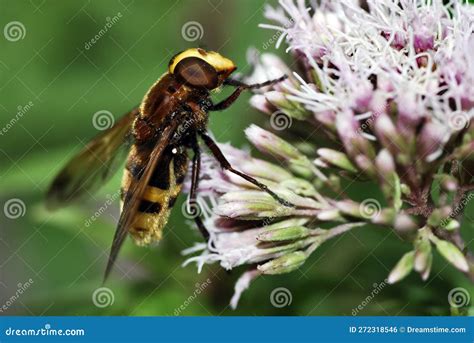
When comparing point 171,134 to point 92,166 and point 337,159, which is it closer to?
point 92,166

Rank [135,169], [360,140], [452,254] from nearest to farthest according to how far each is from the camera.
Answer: [452,254] < [360,140] < [135,169]

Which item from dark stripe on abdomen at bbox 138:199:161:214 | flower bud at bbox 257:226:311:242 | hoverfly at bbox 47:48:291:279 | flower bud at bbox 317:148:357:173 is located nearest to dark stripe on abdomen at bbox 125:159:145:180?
hoverfly at bbox 47:48:291:279

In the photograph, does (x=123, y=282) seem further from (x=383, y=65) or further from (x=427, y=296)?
(x=383, y=65)

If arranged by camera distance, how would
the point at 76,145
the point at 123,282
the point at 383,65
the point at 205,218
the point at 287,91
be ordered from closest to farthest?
1. the point at 383,65
2. the point at 287,91
3. the point at 205,218
4. the point at 123,282
5. the point at 76,145

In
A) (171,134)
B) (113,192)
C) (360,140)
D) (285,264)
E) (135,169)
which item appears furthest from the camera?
(113,192)

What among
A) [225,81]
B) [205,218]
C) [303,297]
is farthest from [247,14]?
[303,297]

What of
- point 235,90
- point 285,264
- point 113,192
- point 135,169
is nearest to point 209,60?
point 235,90

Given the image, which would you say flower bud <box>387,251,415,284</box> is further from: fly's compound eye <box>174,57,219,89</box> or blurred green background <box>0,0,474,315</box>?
fly's compound eye <box>174,57,219,89</box>
